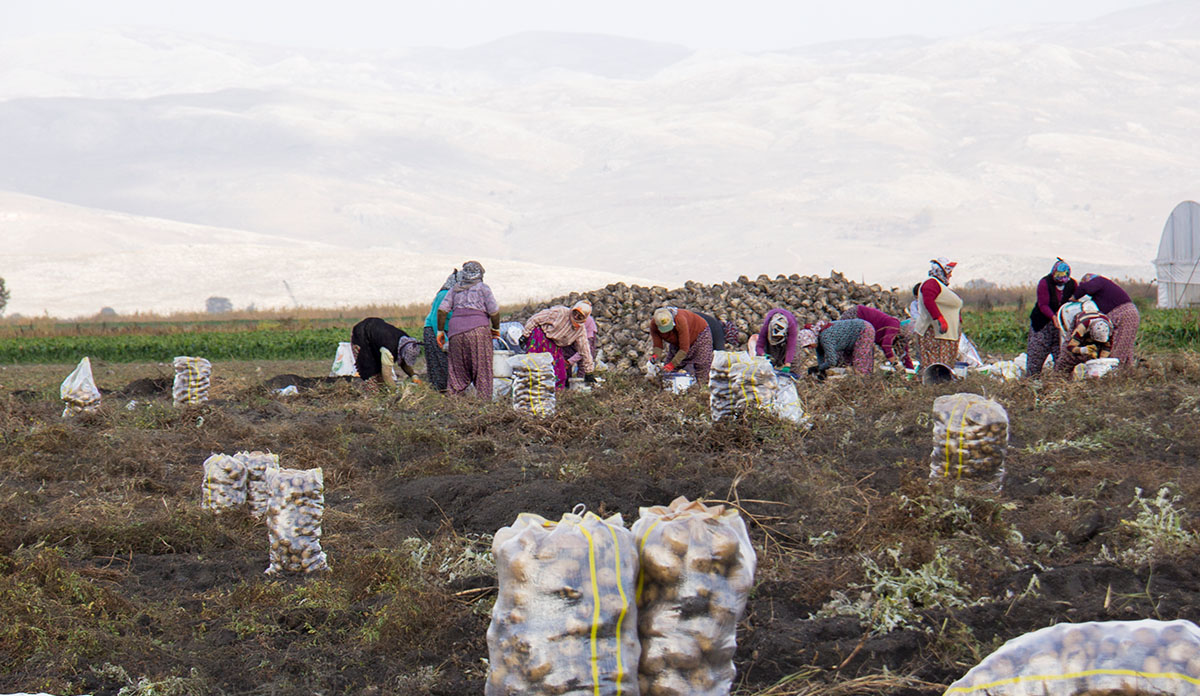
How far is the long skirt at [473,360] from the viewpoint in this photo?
9.94m

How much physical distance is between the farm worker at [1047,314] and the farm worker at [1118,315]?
36cm

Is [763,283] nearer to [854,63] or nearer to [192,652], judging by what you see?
[192,652]

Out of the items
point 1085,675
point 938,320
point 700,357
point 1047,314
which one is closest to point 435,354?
point 700,357

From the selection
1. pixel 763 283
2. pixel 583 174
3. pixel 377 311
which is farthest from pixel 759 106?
pixel 763 283

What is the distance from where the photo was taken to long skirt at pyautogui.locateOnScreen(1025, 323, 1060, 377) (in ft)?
33.4

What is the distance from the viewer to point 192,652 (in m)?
3.82

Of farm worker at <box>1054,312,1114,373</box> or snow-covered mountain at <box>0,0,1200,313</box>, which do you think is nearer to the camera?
farm worker at <box>1054,312,1114,373</box>

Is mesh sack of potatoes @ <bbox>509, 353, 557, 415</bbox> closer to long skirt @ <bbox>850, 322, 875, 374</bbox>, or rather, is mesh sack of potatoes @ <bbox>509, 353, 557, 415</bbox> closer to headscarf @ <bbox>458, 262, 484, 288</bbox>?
headscarf @ <bbox>458, 262, 484, 288</bbox>

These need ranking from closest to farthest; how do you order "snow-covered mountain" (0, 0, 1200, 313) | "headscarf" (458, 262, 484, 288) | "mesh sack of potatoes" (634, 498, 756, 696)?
"mesh sack of potatoes" (634, 498, 756, 696) < "headscarf" (458, 262, 484, 288) < "snow-covered mountain" (0, 0, 1200, 313)

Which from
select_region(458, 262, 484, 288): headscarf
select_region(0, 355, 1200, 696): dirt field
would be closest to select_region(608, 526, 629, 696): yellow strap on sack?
select_region(0, 355, 1200, 696): dirt field

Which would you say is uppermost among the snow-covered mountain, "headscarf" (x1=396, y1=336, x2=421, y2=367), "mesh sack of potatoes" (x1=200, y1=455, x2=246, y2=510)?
the snow-covered mountain

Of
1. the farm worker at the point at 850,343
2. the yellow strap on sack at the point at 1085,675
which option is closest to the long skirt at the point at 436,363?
the farm worker at the point at 850,343

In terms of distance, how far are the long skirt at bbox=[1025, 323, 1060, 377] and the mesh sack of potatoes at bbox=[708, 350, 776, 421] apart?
4421 mm

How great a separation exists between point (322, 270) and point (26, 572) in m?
69.3
